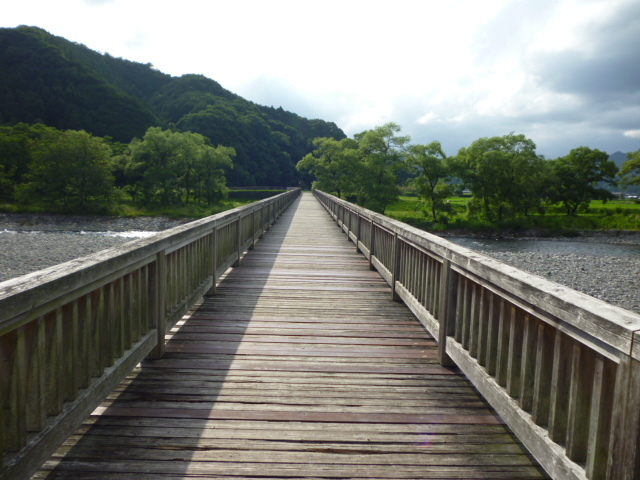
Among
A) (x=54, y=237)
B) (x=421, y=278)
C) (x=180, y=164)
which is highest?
(x=180, y=164)

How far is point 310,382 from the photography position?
299 cm

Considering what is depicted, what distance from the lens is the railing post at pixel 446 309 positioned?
3.19 m

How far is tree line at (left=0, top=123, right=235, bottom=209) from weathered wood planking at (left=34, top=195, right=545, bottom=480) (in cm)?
5165

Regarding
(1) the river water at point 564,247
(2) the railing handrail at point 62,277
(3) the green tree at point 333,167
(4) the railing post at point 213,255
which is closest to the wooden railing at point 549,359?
(2) the railing handrail at point 62,277

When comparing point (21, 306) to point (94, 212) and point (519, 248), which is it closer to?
point (519, 248)

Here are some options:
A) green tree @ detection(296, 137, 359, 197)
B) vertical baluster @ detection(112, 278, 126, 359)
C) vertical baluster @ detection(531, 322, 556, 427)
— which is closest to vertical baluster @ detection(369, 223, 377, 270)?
vertical baluster @ detection(112, 278, 126, 359)

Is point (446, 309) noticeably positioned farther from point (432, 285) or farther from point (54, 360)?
point (54, 360)

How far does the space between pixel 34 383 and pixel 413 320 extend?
346 centimetres

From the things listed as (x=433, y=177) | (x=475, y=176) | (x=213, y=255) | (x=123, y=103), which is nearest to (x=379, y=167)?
(x=433, y=177)

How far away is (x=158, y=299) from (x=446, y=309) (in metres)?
2.09

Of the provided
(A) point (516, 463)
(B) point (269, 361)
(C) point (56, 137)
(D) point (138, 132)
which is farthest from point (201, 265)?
(D) point (138, 132)

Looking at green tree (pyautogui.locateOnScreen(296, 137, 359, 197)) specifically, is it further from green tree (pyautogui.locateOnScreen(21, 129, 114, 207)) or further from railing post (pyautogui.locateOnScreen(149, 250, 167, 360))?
railing post (pyautogui.locateOnScreen(149, 250, 167, 360))

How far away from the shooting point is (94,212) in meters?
48.5

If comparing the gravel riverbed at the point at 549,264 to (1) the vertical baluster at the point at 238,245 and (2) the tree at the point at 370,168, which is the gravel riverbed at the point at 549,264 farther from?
(2) the tree at the point at 370,168
